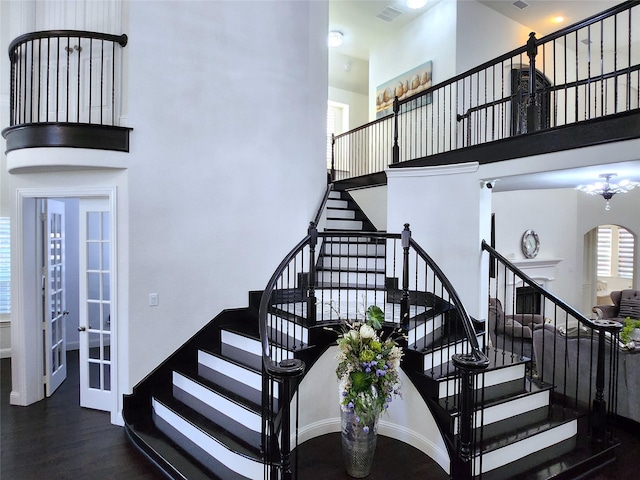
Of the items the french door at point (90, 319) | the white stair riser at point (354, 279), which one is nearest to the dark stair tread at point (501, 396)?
the white stair riser at point (354, 279)

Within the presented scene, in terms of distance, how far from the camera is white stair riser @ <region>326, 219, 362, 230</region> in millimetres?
6051

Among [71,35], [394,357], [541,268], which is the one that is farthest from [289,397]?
[541,268]

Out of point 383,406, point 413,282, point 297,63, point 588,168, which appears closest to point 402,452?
point 383,406

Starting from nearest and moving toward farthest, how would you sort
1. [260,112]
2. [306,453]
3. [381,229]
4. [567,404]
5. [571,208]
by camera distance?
[306,453] → [567,404] → [260,112] → [381,229] → [571,208]

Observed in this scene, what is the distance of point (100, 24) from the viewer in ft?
14.4

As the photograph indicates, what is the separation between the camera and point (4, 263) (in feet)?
19.7

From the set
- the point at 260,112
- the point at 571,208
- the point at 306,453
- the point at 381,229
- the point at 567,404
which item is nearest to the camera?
the point at 306,453

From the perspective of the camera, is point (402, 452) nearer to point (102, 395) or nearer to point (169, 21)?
point (102, 395)

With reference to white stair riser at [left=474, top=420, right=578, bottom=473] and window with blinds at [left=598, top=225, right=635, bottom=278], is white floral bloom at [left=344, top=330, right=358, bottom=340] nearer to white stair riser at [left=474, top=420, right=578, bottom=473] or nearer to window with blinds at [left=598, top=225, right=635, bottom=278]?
white stair riser at [left=474, top=420, right=578, bottom=473]

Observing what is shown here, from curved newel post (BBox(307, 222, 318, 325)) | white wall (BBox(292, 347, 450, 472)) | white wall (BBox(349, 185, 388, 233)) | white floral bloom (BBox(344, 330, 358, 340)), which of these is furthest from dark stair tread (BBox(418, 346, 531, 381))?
white wall (BBox(349, 185, 388, 233))

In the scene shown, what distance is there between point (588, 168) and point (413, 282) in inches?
91.7

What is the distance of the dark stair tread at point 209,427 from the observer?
3.00 meters

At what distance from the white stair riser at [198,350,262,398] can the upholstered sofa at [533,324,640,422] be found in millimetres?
3002

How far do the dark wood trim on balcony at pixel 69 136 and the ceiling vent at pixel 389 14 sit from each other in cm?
608
